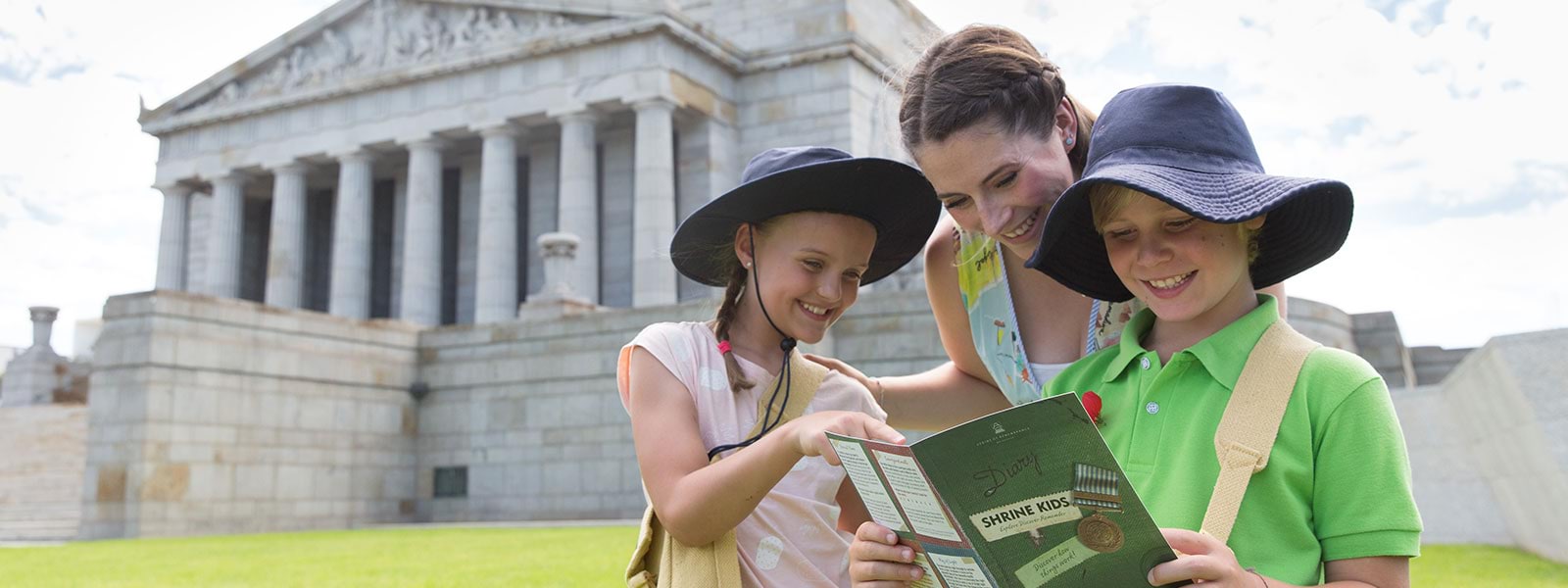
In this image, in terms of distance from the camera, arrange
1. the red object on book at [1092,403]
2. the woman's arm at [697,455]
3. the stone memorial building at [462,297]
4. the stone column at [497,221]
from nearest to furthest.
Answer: the woman's arm at [697,455], the red object on book at [1092,403], the stone memorial building at [462,297], the stone column at [497,221]

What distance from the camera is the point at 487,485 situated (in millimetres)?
18047

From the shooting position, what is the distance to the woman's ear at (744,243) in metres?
3.15

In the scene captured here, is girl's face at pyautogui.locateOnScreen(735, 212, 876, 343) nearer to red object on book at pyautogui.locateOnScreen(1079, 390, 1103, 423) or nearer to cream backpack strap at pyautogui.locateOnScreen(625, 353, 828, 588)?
cream backpack strap at pyautogui.locateOnScreen(625, 353, 828, 588)

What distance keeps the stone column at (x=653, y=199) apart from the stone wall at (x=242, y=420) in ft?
38.6

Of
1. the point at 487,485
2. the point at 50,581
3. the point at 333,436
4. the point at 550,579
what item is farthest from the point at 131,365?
the point at 550,579

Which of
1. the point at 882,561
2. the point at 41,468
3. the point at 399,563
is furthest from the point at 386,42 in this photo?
the point at 882,561

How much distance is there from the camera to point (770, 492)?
2.96 m

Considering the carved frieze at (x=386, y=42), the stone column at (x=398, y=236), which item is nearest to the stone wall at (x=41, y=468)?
the stone column at (x=398, y=236)

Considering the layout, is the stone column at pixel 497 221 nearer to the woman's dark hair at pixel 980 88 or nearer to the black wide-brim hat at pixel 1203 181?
the woman's dark hair at pixel 980 88

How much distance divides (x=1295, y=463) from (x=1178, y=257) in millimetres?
452

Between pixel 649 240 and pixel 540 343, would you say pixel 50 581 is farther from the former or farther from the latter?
pixel 649 240

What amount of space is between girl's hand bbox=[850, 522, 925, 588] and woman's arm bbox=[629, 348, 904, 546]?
16 centimetres

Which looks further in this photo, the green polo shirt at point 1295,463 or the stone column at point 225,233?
the stone column at point 225,233

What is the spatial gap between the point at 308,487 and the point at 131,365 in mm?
3001
